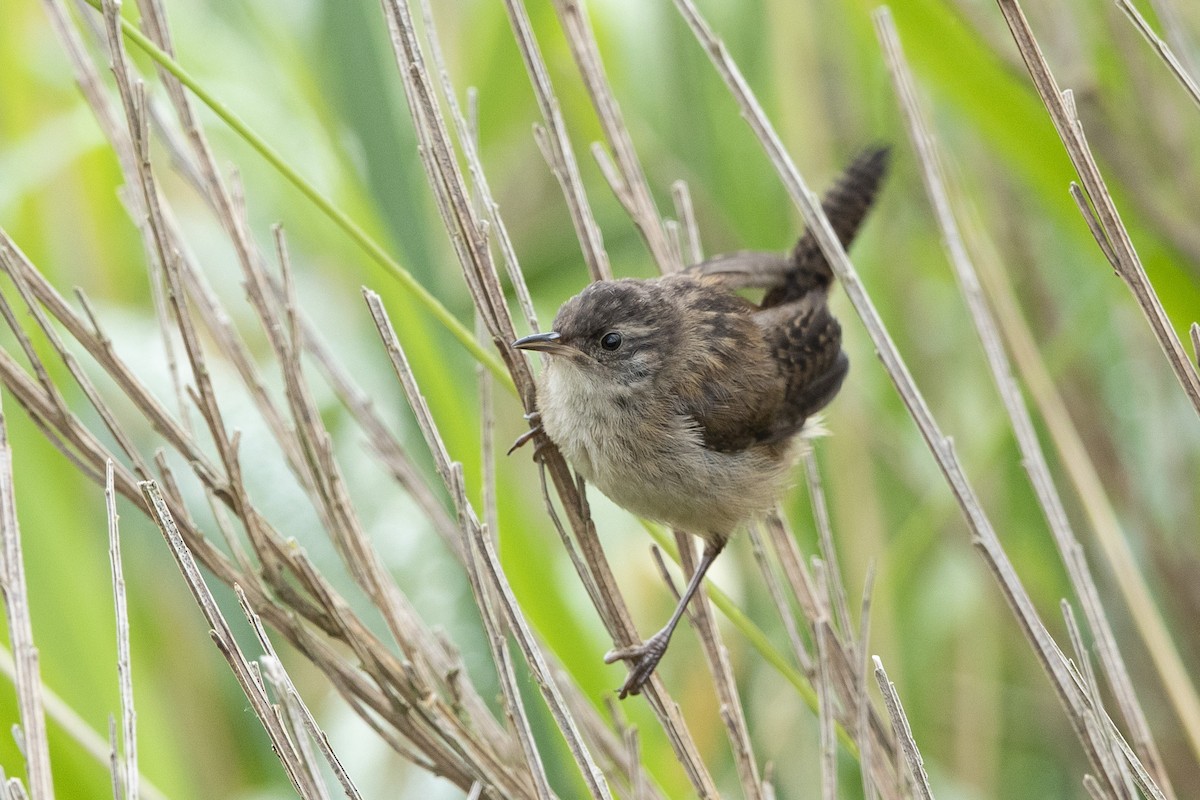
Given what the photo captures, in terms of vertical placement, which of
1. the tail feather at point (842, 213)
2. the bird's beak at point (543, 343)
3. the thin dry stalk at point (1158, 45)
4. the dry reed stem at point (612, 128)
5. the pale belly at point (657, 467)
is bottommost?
the pale belly at point (657, 467)

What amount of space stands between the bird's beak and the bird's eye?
13 cm

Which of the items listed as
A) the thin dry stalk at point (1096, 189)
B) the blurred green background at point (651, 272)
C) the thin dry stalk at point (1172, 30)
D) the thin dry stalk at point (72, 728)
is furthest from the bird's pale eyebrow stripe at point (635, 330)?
the thin dry stalk at point (72, 728)

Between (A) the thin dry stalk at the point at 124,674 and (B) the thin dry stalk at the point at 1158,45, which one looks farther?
(B) the thin dry stalk at the point at 1158,45

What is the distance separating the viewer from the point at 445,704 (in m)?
2.07

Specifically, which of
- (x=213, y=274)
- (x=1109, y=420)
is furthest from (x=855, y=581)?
(x=213, y=274)

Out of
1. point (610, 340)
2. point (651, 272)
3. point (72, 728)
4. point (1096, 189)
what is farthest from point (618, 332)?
point (651, 272)

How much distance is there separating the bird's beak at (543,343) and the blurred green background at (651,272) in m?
0.40

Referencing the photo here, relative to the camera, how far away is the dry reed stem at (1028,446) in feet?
6.33

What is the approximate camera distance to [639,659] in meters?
2.26

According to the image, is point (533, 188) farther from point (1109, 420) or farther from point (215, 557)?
point (215, 557)

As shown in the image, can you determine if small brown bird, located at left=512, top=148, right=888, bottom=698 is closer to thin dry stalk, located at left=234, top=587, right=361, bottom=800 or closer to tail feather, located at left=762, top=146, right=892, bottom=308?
tail feather, located at left=762, top=146, right=892, bottom=308

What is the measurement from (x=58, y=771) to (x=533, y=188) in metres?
2.57

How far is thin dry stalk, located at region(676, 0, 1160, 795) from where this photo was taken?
1792mm

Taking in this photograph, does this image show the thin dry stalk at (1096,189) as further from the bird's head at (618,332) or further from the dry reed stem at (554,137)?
the bird's head at (618,332)
